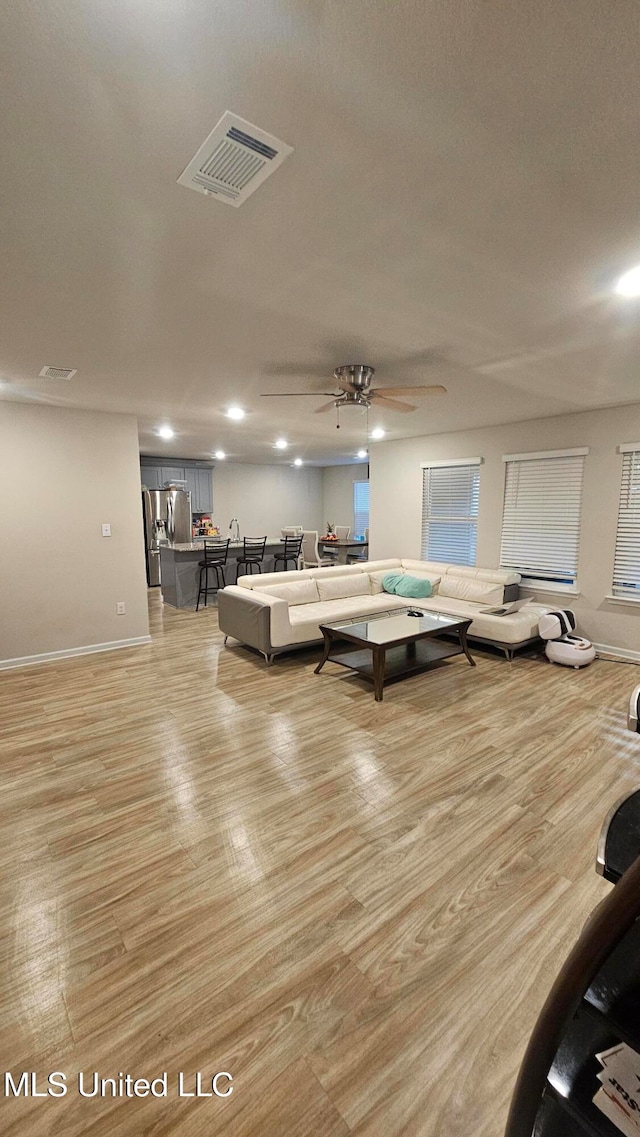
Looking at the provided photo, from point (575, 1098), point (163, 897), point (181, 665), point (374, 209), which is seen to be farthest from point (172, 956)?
point (181, 665)

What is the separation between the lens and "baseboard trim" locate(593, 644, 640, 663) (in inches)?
178

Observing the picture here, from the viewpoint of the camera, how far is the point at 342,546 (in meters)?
8.34

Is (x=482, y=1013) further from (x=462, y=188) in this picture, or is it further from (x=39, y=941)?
(x=462, y=188)

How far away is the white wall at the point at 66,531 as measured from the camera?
14.1ft

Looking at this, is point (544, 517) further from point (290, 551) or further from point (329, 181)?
point (329, 181)

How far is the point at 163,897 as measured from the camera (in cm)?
179

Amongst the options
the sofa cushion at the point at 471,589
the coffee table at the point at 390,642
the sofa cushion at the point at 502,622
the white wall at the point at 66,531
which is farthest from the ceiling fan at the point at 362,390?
the white wall at the point at 66,531

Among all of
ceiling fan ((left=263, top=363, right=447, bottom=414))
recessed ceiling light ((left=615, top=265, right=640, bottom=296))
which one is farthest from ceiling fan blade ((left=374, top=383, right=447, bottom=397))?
recessed ceiling light ((left=615, top=265, right=640, bottom=296))

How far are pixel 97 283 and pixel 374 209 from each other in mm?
1304

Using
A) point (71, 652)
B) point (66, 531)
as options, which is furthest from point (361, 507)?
point (71, 652)

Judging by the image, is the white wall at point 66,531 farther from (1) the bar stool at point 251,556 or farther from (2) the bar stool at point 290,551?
(2) the bar stool at point 290,551

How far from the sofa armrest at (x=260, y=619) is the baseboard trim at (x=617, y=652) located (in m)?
3.29

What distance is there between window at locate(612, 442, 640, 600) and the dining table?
4.27 meters

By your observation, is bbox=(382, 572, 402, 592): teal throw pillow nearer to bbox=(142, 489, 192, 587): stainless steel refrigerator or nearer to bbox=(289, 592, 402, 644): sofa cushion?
bbox=(289, 592, 402, 644): sofa cushion
